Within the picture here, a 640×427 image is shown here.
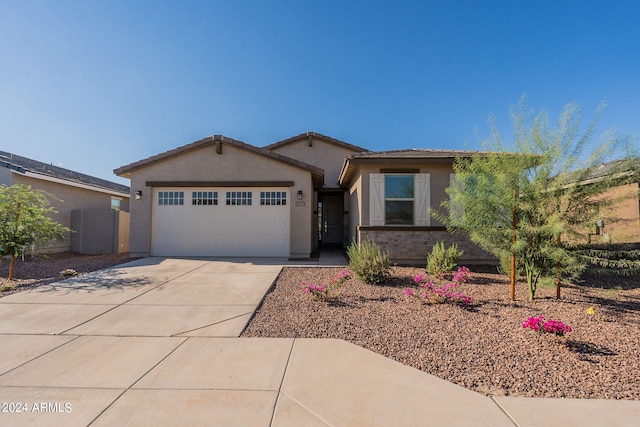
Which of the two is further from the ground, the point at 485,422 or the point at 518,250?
the point at 518,250

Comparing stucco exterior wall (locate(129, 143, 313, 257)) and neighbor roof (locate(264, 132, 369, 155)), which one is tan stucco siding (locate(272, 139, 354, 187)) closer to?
neighbor roof (locate(264, 132, 369, 155))

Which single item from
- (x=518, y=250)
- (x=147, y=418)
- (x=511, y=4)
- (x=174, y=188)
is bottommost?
(x=147, y=418)

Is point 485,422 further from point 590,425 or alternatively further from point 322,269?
point 322,269

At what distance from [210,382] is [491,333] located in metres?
3.66

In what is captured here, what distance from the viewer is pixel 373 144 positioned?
1800cm

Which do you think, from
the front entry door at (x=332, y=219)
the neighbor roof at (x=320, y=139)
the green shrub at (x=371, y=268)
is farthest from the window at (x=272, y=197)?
the neighbor roof at (x=320, y=139)

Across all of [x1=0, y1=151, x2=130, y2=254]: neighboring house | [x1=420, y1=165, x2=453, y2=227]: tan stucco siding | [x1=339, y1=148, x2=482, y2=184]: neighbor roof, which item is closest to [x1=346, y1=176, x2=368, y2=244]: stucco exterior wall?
[x1=339, y1=148, x2=482, y2=184]: neighbor roof

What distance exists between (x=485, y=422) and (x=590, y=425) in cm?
81

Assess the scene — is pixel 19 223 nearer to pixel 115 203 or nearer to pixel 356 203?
pixel 356 203

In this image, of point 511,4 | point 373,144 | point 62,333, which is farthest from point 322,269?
point 373,144

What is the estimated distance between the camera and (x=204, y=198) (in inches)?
429

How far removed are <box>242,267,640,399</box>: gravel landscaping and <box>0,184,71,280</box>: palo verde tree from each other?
686 centimetres

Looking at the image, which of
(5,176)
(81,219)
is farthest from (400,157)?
(5,176)

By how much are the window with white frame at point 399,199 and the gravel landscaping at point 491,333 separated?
10.1ft
